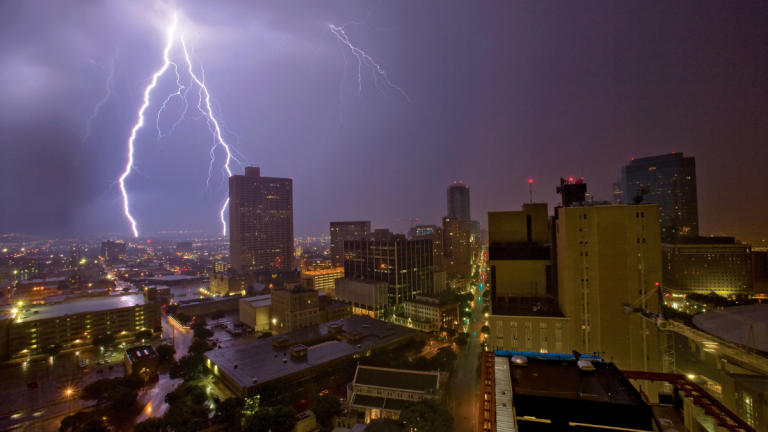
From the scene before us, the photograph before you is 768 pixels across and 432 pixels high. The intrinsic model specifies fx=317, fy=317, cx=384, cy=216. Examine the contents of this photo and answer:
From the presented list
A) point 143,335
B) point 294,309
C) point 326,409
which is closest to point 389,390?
point 326,409

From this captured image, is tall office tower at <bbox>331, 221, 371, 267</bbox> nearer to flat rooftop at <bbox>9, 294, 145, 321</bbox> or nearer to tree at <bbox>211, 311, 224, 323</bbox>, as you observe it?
tree at <bbox>211, 311, 224, 323</bbox>

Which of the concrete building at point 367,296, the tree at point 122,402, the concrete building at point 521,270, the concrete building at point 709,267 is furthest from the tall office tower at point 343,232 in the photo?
the tree at point 122,402

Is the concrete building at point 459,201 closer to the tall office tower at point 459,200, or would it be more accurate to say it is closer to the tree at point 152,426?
the tall office tower at point 459,200

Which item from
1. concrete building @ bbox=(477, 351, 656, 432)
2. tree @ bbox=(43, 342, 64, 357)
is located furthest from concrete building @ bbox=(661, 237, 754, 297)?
tree @ bbox=(43, 342, 64, 357)

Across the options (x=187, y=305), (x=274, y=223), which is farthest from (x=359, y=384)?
(x=274, y=223)

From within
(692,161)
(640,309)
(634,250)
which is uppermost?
(692,161)

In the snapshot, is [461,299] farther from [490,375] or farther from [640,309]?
[490,375]
